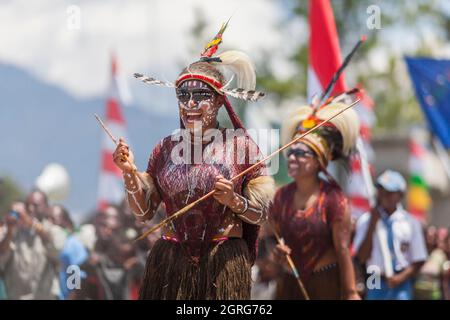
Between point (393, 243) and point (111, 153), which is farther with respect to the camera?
point (111, 153)

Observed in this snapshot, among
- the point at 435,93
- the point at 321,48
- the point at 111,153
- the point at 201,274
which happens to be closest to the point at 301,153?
the point at 201,274

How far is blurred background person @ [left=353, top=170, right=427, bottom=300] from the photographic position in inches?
345

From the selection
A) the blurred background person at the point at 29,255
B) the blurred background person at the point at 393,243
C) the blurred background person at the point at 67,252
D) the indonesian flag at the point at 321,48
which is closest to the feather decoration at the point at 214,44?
the blurred background person at the point at 67,252

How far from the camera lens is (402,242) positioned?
350 inches

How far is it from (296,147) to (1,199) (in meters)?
3.68

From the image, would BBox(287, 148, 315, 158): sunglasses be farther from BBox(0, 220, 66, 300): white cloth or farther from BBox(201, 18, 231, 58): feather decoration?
BBox(0, 220, 66, 300): white cloth

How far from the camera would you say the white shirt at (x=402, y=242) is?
8.84 meters

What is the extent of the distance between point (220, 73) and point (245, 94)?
0.22m

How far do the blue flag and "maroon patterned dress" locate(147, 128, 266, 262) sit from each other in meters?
5.58

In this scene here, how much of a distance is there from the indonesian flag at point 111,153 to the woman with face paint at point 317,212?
3.18 meters

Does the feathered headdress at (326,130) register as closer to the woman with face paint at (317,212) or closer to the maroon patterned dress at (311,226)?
the woman with face paint at (317,212)

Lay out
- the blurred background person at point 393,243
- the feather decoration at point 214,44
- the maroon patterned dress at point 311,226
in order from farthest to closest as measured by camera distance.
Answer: the blurred background person at point 393,243 < the maroon patterned dress at point 311,226 < the feather decoration at point 214,44

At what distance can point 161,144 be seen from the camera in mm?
5703

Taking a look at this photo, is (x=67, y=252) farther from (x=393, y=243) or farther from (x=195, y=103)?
(x=195, y=103)
